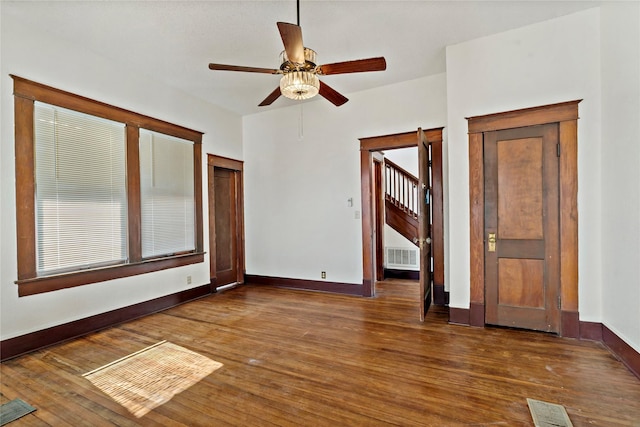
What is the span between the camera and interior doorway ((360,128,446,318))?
152 inches

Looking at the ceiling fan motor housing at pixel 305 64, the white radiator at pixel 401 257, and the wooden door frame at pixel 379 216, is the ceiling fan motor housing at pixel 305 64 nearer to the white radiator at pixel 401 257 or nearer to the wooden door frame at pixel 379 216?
the wooden door frame at pixel 379 216

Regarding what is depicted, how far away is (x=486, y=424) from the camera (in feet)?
6.13

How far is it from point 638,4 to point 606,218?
1783 millimetres

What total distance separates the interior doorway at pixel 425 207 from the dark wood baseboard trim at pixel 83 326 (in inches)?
115

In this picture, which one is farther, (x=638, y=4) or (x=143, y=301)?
A: (x=143, y=301)

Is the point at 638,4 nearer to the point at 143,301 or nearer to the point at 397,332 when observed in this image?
the point at 397,332

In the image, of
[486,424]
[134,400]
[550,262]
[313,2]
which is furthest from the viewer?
[550,262]

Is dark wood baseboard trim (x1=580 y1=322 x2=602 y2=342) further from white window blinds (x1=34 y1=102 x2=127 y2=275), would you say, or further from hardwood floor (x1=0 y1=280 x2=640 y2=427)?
white window blinds (x1=34 y1=102 x2=127 y2=275)

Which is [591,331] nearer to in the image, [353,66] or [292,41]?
[353,66]

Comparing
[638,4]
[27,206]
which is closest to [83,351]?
[27,206]

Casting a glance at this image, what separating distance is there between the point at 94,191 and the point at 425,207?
4060 millimetres

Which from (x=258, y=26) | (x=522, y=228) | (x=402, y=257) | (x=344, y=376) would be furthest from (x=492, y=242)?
(x=258, y=26)

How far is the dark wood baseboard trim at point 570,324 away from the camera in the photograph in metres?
3.09

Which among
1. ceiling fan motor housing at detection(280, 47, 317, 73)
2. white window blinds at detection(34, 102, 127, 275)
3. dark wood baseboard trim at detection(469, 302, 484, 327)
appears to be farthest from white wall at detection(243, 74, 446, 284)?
ceiling fan motor housing at detection(280, 47, 317, 73)
